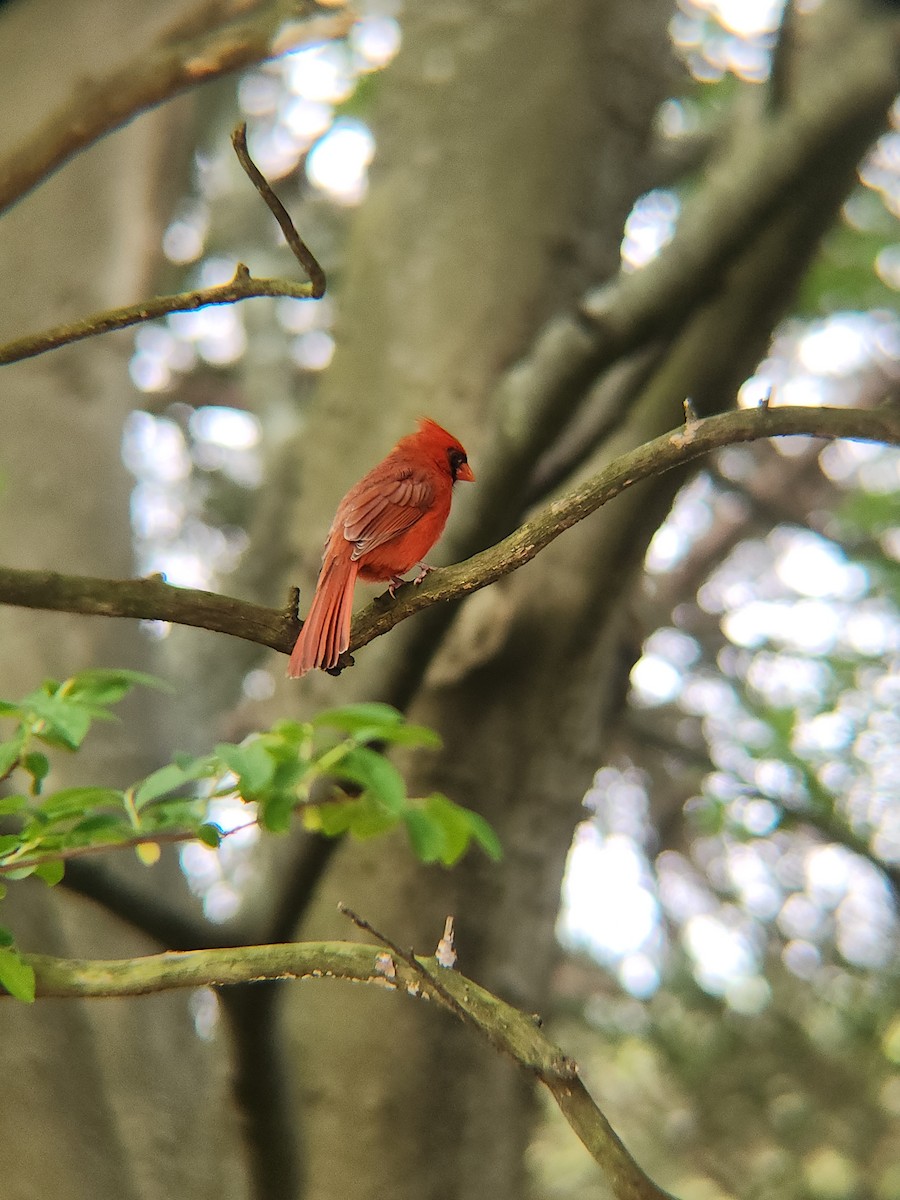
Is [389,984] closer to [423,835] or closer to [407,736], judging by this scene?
[423,835]

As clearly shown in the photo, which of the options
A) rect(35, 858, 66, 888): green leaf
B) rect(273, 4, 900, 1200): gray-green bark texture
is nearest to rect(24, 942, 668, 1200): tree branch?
rect(35, 858, 66, 888): green leaf

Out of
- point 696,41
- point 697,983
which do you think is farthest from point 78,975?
point 696,41

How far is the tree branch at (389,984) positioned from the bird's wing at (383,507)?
93 centimetres

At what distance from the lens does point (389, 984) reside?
5.86 feet

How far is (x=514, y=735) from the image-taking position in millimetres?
3420

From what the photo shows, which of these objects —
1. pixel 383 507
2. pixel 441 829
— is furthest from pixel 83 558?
pixel 441 829

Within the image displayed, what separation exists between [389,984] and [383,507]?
1.14 meters

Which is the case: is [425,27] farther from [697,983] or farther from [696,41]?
[697,983]

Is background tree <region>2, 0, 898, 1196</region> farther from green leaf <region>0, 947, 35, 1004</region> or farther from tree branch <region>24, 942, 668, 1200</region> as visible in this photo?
green leaf <region>0, 947, 35, 1004</region>

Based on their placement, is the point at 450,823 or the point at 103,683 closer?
the point at 103,683

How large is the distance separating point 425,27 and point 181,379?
2.56m

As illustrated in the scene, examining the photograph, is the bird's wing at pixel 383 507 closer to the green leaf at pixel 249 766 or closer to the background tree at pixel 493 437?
the background tree at pixel 493 437

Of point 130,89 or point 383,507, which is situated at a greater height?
point 130,89

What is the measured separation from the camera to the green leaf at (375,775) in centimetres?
179
